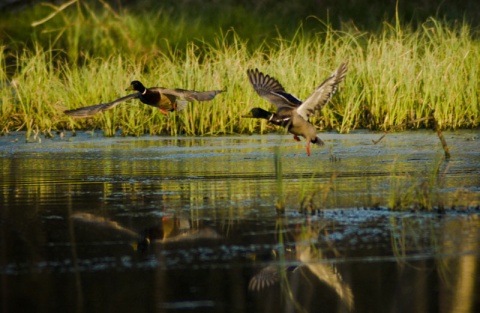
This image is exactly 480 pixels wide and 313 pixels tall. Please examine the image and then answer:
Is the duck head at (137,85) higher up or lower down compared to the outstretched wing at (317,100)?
higher up

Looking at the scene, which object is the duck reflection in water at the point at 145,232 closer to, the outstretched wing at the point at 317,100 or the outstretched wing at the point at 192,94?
the outstretched wing at the point at 317,100

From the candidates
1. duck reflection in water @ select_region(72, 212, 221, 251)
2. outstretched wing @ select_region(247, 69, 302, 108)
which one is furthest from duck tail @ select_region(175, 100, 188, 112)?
duck reflection in water @ select_region(72, 212, 221, 251)

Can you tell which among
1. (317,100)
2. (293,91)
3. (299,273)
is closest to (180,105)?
(317,100)

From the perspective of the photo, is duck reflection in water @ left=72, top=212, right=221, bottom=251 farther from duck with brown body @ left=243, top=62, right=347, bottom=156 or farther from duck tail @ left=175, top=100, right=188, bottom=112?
duck tail @ left=175, top=100, right=188, bottom=112

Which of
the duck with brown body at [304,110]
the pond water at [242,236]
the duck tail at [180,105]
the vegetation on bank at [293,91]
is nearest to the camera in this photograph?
the pond water at [242,236]

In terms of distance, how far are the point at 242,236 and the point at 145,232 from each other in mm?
603

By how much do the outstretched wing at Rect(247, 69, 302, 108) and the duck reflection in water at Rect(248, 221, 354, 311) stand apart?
491 centimetres

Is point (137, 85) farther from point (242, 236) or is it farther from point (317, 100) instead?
point (242, 236)

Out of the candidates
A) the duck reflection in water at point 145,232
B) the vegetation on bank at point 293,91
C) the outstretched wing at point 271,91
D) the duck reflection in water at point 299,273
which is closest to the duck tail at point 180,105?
the outstretched wing at point 271,91

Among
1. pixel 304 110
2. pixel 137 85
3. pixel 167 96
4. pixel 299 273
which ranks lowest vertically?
pixel 299 273

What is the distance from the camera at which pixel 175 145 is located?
41.8ft

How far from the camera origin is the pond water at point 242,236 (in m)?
4.81

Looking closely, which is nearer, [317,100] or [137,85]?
[317,100]

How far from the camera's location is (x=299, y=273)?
522 centimetres
